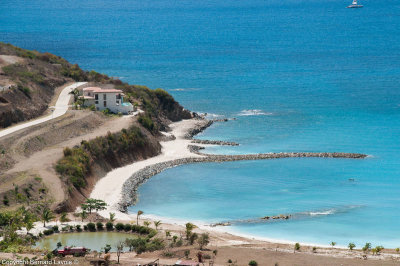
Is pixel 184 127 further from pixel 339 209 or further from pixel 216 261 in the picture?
pixel 216 261

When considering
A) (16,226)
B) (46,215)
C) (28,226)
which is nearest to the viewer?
(28,226)

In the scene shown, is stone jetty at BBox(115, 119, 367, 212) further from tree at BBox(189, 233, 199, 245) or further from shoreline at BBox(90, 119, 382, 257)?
tree at BBox(189, 233, 199, 245)

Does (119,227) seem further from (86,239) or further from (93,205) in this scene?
(93,205)

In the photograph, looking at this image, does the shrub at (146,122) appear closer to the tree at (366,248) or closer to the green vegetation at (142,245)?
the green vegetation at (142,245)

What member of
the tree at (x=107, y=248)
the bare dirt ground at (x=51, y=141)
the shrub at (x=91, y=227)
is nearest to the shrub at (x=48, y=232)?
the shrub at (x=91, y=227)

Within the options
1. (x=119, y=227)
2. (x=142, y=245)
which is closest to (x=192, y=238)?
(x=142, y=245)

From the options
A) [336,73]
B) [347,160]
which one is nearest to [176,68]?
[336,73]
